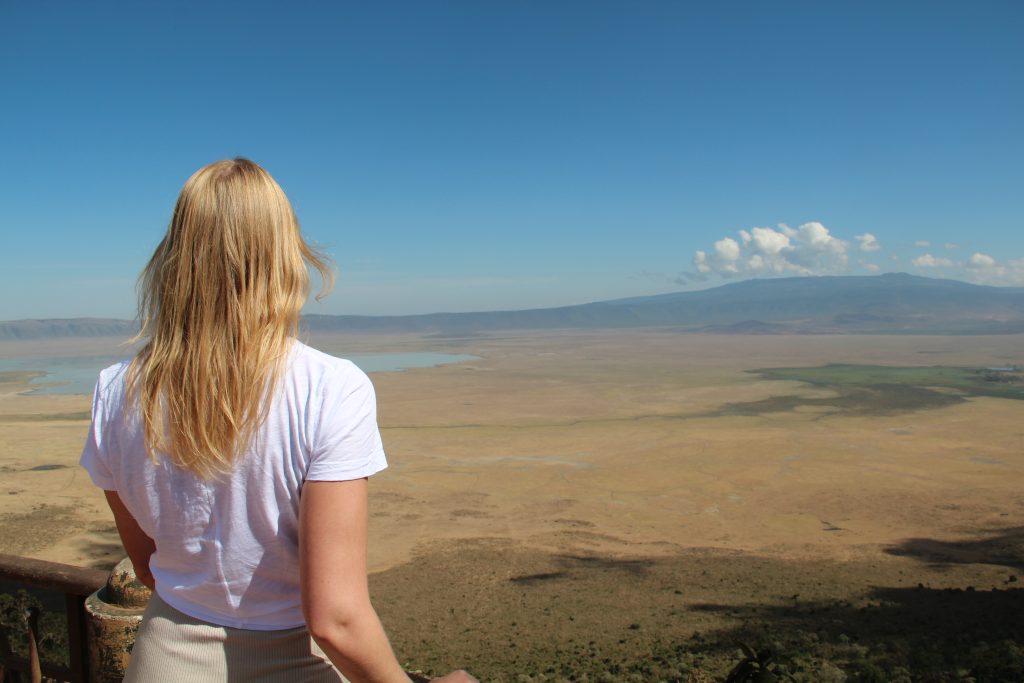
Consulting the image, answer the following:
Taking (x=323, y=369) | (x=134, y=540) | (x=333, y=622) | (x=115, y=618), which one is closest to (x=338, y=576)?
(x=333, y=622)

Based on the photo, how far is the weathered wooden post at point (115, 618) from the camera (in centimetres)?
197

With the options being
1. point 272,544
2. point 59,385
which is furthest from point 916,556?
point 59,385

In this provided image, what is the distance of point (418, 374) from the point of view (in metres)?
61.9

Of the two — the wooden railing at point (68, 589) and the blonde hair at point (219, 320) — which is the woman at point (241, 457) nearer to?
the blonde hair at point (219, 320)

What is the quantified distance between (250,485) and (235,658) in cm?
31

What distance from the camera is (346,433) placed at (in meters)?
1.17

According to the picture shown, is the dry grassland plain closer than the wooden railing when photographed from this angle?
No

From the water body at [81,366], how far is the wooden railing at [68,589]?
4655 centimetres

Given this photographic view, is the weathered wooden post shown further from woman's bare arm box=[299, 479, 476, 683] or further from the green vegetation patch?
the green vegetation patch

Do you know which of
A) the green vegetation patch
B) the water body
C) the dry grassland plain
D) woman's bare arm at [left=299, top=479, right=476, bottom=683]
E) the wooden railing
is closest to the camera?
woman's bare arm at [left=299, top=479, right=476, bottom=683]

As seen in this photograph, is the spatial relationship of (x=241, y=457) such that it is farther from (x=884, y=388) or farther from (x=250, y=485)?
(x=884, y=388)

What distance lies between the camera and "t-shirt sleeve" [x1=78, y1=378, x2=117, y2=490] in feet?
4.40

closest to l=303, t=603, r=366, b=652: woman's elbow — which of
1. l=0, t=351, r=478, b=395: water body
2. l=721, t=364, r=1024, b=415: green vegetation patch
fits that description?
l=721, t=364, r=1024, b=415: green vegetation patch

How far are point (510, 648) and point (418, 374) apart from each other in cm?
5317
